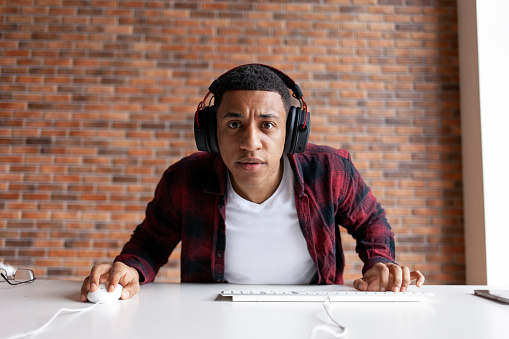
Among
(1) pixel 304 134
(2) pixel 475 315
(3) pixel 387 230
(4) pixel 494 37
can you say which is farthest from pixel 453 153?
(2) pixel 475 315

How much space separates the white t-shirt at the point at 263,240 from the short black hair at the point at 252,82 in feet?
1.26

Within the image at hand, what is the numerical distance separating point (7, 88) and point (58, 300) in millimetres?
2783

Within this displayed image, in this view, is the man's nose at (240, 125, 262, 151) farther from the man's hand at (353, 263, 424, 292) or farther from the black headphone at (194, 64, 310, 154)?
the man's hand at (353, 263, 424, 292)

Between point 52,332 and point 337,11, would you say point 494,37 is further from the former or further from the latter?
point 52,332

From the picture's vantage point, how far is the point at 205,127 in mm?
1484

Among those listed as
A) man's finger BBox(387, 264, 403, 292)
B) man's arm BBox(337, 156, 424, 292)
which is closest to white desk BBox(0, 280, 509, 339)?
man's finger BBox(387, 264, 403, 292)

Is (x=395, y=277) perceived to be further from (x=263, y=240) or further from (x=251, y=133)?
(x=251, y=133)

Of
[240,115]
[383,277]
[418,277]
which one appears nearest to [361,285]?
[383,277]

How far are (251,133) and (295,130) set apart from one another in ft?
0.58

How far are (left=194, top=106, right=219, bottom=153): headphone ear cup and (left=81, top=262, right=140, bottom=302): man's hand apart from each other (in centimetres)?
49

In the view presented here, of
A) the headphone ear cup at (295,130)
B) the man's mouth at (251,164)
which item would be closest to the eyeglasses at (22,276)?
the man's mouth at (251,164)

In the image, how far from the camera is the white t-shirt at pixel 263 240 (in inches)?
62.2

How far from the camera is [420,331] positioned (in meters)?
0.84

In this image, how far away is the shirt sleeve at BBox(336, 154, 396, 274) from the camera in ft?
5.24
